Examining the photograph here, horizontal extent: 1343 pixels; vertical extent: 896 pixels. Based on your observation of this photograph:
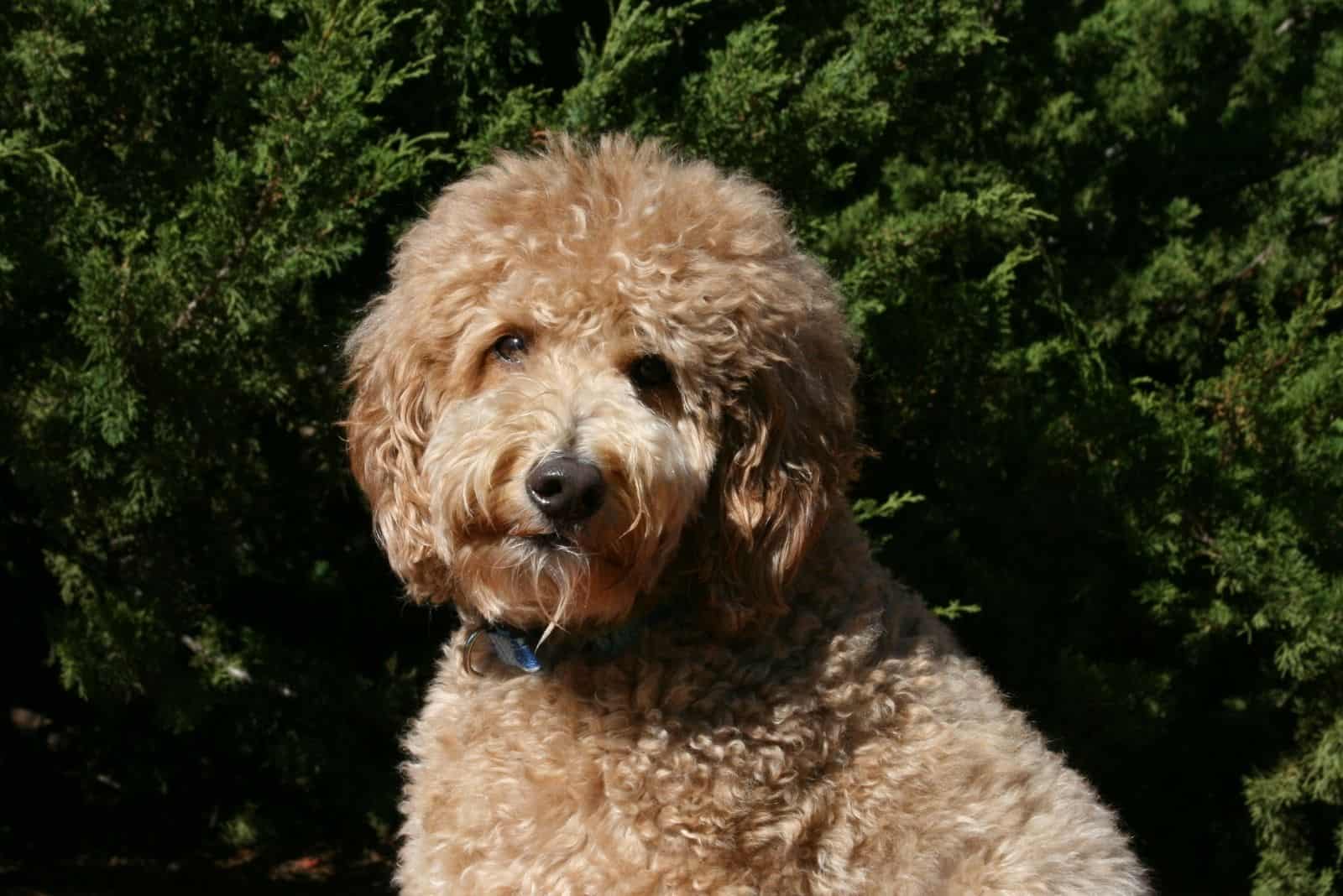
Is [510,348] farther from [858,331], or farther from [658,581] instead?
[858,331]

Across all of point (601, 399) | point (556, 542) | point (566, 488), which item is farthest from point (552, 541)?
point (601, 399)

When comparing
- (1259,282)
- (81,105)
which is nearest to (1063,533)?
(1259,282)

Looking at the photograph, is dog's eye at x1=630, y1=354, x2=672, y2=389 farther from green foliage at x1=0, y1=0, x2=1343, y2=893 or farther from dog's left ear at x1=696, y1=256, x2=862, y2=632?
green foliage at x1=0, y1=0, x2=1343, y2=893

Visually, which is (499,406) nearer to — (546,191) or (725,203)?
(546,191)

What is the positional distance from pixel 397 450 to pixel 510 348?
30 cm

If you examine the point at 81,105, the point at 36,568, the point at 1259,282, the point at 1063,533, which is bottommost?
the point at 36,568

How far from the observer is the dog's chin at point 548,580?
2285 millimetres

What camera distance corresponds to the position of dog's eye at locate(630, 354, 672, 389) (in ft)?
8.00

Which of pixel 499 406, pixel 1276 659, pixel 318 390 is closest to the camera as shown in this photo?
pixel 499 406

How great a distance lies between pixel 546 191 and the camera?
2.47 meters

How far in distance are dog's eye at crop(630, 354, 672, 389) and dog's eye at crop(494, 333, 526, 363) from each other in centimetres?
20

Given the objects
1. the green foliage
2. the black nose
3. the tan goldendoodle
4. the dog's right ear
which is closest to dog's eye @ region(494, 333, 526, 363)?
the tan goldendoodle

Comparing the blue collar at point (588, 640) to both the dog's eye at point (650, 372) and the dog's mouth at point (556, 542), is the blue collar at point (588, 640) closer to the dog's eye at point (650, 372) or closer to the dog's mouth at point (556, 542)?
the dog's mouth at point (556, 542)

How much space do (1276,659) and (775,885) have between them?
2481 millimetres
